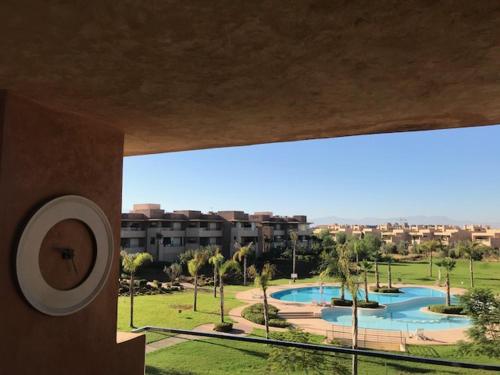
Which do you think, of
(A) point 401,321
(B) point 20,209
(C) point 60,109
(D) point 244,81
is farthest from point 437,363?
(A) point 401,321

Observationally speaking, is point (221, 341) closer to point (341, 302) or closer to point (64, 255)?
point (64, 255)

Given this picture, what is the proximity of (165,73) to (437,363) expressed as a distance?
3204 mm

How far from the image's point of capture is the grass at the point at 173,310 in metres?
19.3

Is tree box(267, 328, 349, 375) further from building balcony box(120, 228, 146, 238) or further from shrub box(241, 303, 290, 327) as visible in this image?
building balcony box(120, 228, 146, 238)

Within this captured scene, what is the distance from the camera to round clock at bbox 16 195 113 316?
10.2 ft

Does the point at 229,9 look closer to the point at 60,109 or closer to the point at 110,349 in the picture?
the point at 60,109

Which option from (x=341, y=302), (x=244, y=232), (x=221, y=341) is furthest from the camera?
(x=244, y=232)

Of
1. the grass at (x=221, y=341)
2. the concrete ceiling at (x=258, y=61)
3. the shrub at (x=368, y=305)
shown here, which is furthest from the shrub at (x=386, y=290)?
the concrete ceiling at (x=258, y=61)

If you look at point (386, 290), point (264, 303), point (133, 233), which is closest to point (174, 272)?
point (133, 233)

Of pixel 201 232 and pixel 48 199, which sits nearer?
pixel 48 199

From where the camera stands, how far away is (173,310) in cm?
2225

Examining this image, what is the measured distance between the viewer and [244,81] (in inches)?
101

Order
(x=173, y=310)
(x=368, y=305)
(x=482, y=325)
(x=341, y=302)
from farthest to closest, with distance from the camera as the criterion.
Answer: (x=341, y=302), (x=368, y=305), (x=173, y=310), (x=482, y=325)

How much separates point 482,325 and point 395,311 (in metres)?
9.70
